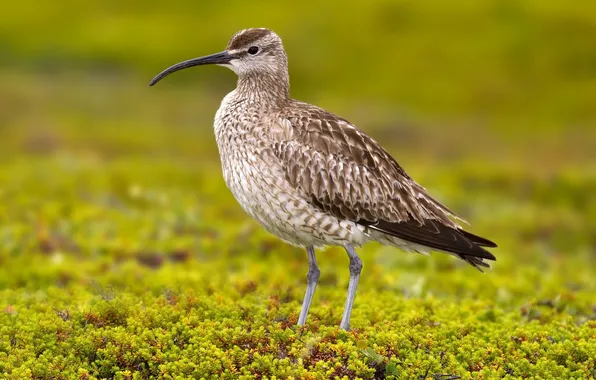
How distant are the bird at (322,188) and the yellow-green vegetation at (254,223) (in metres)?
0.98

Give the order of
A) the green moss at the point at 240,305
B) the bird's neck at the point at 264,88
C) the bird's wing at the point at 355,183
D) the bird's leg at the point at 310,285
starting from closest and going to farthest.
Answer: the green moss at the point at 240,305
the bird's wing at the point at 355,183
the bird's leg at the point at 310,285
the bird's neck at the point at 264,88

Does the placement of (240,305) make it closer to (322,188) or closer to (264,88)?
(322,188)

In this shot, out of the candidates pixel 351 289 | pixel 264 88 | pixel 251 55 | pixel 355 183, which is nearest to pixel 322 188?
pixel 355 183

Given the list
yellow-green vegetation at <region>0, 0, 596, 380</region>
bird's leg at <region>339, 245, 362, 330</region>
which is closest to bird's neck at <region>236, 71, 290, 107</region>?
bird's leg at <region>339, 245, 362, 330</region>

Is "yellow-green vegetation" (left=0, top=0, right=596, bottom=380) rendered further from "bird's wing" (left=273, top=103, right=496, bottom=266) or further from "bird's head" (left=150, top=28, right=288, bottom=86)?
"bird's head" (left=150, top=28, right=288, bottom=86)

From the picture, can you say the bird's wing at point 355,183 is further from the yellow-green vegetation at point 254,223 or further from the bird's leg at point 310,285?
the yellow-green vegetation at point 254,223

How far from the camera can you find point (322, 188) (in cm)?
959

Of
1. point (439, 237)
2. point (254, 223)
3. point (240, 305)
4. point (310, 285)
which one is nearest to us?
point (439, 237)

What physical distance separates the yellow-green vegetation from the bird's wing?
1.08 m

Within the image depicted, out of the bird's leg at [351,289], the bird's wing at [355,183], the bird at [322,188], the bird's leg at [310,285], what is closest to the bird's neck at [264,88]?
Result: the bird at [322,188]

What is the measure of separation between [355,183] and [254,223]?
25.0ft

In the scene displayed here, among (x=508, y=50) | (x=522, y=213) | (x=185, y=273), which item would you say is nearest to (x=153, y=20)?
(x=508, y=50)

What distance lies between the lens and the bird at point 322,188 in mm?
9500

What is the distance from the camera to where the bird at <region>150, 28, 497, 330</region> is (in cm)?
950
